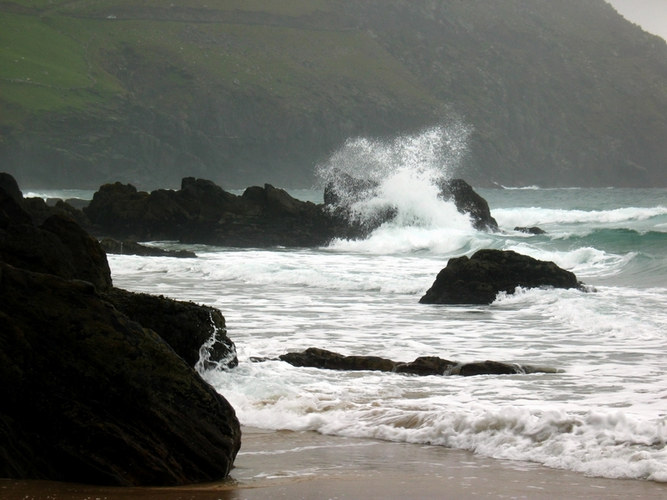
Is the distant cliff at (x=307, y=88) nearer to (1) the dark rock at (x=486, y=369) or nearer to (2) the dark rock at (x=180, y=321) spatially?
(2) the dark rock at (x=180, y=321)

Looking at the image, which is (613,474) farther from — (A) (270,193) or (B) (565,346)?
(A) (270,193)

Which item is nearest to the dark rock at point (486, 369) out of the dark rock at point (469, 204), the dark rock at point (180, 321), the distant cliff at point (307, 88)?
the dark rock at point (180, 321)

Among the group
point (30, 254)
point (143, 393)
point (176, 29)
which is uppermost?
point (176, 29)

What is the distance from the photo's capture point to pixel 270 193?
35.6 m

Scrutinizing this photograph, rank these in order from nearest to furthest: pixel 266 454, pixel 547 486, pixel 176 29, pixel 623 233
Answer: pixel 547 486, pixel 266 454, pixel 623 233, pixel 176 29

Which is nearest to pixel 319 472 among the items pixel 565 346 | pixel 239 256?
pixel 565 346

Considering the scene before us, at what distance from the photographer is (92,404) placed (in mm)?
6207

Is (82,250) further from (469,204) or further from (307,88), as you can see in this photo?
(307,88)

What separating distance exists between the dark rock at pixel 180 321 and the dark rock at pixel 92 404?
2415mm

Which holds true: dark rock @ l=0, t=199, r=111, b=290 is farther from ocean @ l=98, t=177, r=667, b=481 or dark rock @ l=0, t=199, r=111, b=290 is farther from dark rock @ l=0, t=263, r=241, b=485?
dark rock @ l=0, t=263, r=241, b=485

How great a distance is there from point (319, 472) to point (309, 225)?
27.7 m

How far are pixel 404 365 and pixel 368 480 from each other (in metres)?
3.85

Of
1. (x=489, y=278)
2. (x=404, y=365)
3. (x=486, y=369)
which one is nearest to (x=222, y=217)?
(x=489, y=278)

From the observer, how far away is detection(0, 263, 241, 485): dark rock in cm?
616
